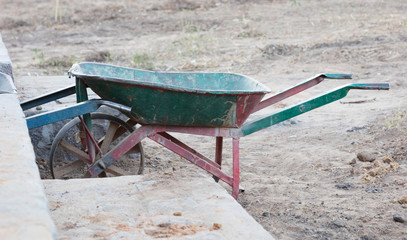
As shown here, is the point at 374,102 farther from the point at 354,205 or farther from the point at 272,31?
the point at 272,31

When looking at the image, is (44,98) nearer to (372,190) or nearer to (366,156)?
(372,190)

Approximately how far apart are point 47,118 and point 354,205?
2157 mm

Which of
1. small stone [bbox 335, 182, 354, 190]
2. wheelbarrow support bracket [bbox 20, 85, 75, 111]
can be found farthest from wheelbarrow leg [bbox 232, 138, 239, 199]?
wheelbarrow support bracket [bbox 20, 85, 75, 111]

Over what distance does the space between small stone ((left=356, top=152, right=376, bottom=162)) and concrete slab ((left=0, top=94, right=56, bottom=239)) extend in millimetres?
2904

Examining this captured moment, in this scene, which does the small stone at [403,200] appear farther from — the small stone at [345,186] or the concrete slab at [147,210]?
the concrete slab at [147,210]

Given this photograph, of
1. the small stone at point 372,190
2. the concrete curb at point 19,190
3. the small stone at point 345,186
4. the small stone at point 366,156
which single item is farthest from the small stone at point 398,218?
the concrete curb at point 19,190

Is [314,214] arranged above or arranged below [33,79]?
below

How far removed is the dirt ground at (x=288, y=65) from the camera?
3.76 metres

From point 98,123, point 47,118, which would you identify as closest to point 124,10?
point 98,123

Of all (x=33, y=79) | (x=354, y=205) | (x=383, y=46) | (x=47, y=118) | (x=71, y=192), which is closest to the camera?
(x=71, y=192)

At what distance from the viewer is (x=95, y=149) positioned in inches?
162

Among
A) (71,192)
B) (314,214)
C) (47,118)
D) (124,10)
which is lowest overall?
(314,214)

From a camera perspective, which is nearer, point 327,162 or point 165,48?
point 327,162

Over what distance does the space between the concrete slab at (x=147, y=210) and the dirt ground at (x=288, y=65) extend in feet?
1.00
